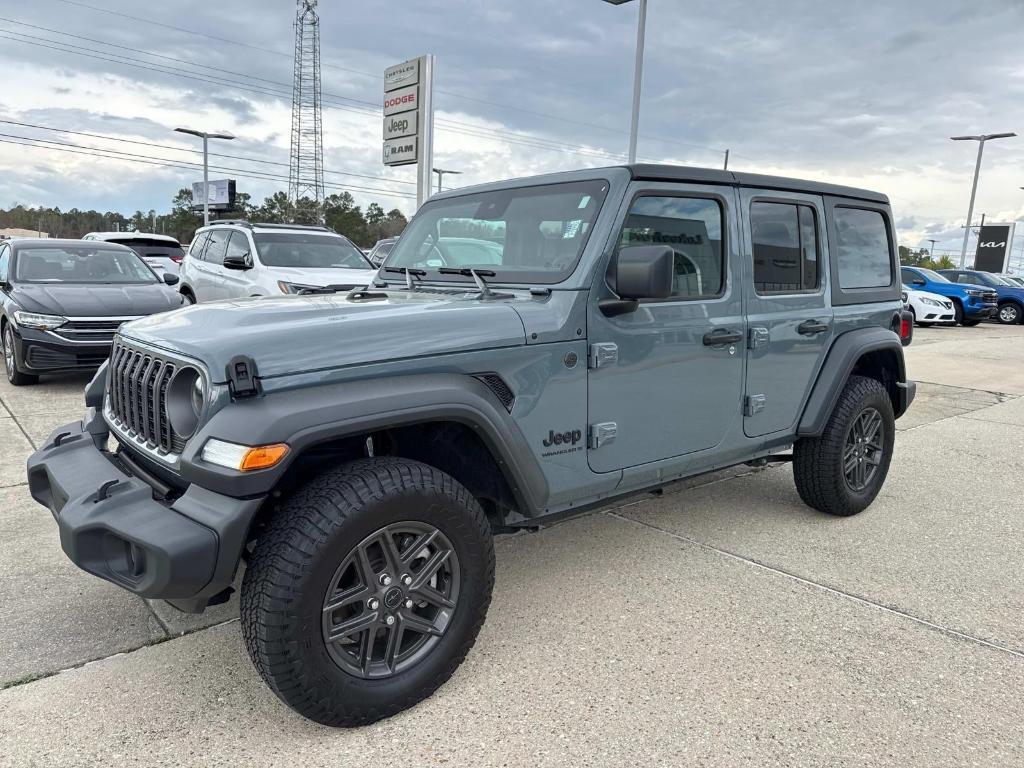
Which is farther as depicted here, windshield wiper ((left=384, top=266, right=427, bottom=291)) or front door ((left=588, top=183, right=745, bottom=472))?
windshield wiper ((left=384, top=266, right=427, bottom=291))

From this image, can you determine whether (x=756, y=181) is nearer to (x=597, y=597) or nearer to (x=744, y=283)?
(x=744, y=283)

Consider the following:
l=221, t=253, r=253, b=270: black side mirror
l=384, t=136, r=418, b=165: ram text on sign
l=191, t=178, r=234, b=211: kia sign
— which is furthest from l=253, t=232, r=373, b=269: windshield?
l=191, t=178, r=234, b=211: kia sign

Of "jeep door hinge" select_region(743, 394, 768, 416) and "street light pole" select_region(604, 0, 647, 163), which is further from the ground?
"street light pole" select_region(604, 0, 647, 163)

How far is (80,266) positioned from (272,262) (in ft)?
6.99

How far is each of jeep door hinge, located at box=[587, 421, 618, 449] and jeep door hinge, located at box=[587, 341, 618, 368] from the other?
24cm

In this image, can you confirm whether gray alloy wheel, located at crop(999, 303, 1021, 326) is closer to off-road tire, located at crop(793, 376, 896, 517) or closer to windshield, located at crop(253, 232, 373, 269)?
windshield, located at crop(253, 232, 373, 269)

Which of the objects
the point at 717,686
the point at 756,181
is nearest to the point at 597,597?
the point at 717,686

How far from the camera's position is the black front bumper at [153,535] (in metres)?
2.05

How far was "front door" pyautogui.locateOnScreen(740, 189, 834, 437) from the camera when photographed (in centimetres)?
359

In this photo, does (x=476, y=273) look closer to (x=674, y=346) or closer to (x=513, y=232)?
(x=513, y=232)

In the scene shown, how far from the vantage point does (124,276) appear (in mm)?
8344

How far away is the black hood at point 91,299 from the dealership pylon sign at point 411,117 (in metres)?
5.58

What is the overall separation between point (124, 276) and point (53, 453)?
6.23 metres

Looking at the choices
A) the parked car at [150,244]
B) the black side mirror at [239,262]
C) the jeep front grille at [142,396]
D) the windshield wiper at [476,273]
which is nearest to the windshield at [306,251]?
the black side mirror at [239,262]
